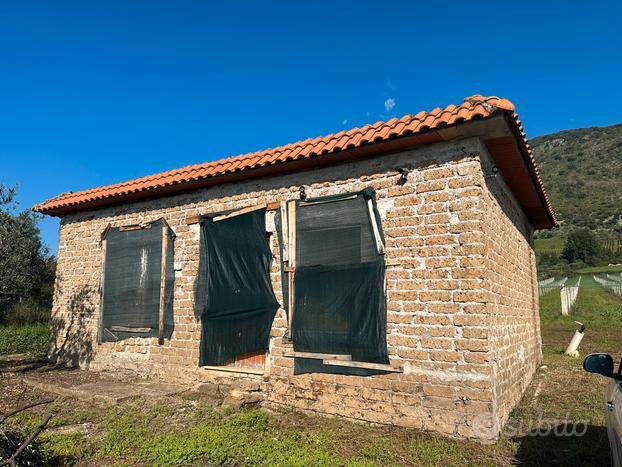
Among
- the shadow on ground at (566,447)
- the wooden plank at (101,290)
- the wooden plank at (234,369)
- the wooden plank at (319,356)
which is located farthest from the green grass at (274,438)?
the wooden plank at (101,290)

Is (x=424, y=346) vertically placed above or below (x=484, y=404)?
above

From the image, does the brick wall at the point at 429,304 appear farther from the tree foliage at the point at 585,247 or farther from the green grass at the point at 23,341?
the tree foliage at the point at 585,247

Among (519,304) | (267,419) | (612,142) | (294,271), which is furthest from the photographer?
(612,142)

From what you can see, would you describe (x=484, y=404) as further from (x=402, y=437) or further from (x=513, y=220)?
(x=513, y=220)

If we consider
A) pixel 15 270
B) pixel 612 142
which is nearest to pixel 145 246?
pixel 15 270

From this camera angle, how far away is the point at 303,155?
6207 millimetres

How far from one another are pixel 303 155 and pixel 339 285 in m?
2.00

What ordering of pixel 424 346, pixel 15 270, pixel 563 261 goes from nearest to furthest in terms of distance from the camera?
pixel 424 346 < pixel 15 270 < pixel 563 261

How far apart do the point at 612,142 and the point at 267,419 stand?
7862 centimetres

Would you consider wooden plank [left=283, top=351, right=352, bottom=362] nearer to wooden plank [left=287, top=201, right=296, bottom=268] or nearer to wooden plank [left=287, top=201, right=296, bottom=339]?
wooden plank [left=287, top=201, right=296, bottom=339]

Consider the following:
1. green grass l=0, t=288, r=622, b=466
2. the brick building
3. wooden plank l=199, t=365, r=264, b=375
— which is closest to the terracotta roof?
the brick building

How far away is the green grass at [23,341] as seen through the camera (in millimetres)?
11961

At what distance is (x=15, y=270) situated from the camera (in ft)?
29.4

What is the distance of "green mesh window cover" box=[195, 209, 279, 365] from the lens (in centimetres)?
669
